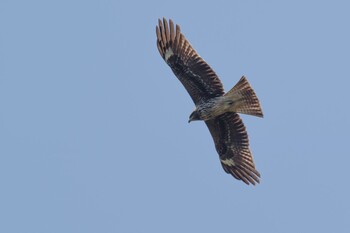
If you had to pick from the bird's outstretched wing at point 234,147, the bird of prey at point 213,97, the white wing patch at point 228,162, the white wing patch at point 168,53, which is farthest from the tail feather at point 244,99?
the white wing patch at point 228,162

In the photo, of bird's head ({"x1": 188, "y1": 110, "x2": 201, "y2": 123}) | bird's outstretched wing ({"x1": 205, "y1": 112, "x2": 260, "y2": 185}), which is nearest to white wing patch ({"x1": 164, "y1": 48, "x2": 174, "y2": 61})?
bird's head ({"x1": 188, "y1": 110, "x2": 201, "y2": 123})

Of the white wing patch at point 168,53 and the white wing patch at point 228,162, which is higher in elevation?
the white wing patch at point 168,53

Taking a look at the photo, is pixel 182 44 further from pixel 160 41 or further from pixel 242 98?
pixel 242 98

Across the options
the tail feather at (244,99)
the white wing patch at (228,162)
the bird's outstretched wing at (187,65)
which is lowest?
the white wing patch at (228,162)

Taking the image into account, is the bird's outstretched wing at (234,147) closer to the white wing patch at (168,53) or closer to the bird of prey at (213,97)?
the bird of prey at (213,97)

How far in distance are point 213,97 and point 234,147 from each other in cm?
160

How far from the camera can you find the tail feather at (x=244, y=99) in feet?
56.8

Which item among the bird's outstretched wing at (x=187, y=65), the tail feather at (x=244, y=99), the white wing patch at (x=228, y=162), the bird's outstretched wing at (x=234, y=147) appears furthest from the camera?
the white wing patch at (x=228, y=162)

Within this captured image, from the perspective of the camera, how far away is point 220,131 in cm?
1877

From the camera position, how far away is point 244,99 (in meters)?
17.5

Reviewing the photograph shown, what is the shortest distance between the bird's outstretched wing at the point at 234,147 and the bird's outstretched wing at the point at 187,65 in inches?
33.2

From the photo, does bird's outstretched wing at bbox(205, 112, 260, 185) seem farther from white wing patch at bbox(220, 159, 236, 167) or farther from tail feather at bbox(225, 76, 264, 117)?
tail feather at bbox(225, 76, 264, 117)

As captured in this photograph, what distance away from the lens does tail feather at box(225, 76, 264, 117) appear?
1731cm

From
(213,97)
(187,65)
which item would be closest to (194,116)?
(213,97)
